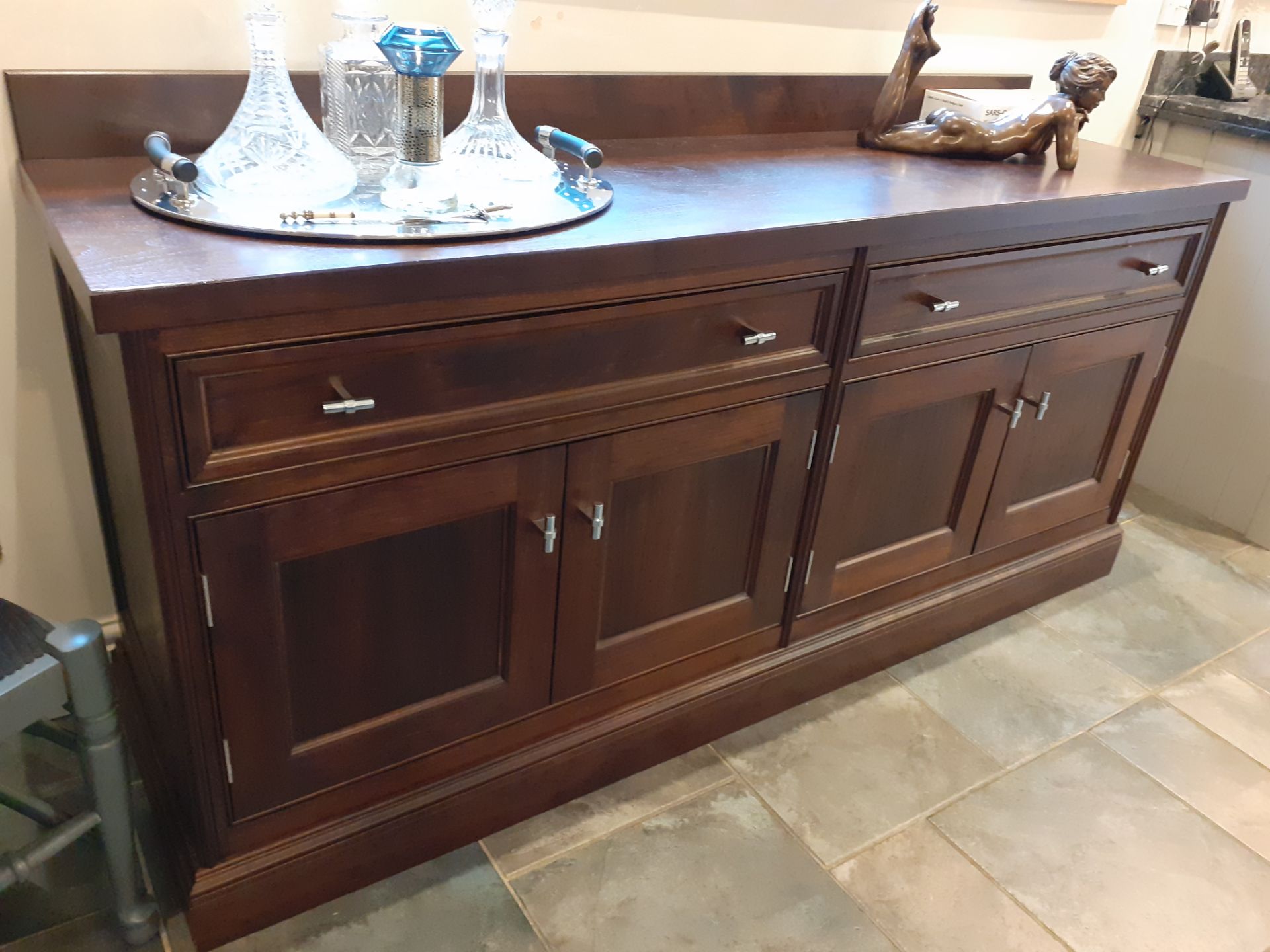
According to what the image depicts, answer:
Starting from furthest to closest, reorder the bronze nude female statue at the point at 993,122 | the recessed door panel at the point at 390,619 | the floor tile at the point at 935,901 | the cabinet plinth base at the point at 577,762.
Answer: the bronze nude female statue at the point at 993,122 < the floor tile at the point at 935,901 < the cabinet plinth base at the point at 577,762 < the recessed door panel at the point at 390,619

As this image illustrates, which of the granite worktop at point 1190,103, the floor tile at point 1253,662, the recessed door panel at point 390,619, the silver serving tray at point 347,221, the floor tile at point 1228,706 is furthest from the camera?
the granite worktop at point 1190,103

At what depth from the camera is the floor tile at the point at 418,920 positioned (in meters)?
1.23

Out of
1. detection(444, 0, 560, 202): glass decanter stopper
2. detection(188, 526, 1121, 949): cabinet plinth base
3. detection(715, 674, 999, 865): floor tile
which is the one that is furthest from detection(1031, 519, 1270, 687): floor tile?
detection(444, 0, 560, 202): glass decanter stopper

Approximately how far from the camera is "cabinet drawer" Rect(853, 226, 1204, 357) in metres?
1.38

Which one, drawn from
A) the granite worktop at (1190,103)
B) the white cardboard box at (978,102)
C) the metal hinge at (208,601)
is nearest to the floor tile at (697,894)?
the metal hinge at (208,601)

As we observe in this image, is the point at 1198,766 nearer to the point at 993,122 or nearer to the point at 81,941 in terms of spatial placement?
the point at 993,122

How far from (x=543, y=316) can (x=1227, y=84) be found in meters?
1.95

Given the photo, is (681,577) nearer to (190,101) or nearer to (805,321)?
(805,321)

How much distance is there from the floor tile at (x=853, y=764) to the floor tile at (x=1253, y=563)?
3.30ft

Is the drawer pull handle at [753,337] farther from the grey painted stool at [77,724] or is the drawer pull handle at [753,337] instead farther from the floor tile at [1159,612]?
the floor tile at [1159,612]

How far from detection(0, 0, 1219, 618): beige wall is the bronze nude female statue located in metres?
0.15

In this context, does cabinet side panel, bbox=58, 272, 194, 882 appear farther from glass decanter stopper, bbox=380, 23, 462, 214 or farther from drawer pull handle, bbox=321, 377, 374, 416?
glass decanter stopper, bbox=380, 23, 462, 214

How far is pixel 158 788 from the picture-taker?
4.36 ft

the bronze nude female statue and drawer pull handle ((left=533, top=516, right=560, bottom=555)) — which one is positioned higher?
the bronze nude female statue
